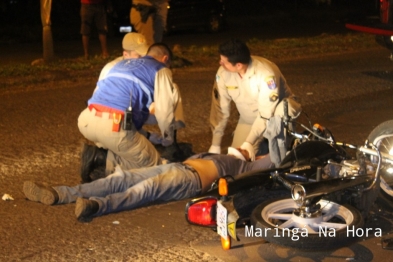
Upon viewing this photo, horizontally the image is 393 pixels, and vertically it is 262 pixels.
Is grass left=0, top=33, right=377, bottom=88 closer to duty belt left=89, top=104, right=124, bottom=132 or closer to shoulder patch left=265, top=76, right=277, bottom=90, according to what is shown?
duty belt left=89, top=104, right=124, bottom=132

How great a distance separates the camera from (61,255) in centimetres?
518

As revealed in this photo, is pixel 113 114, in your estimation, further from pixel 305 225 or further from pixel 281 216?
pixel 305 225

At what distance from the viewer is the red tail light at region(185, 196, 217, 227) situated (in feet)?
15.9

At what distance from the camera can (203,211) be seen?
4.86m

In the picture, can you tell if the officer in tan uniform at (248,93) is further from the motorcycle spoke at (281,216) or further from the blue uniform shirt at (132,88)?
the motorcycle spoke at (281,216)

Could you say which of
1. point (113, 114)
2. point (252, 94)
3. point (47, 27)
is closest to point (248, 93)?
point (252, 94)

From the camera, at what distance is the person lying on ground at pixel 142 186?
5.98 meters

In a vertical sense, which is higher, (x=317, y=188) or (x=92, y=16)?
(x=317, y=188)

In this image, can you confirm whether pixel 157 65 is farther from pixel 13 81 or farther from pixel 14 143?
pixel 13 81

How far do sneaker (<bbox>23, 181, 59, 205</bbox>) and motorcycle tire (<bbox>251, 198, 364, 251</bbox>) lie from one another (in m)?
1.79

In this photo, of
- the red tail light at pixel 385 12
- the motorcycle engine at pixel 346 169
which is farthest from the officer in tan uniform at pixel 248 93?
the red tail light at pixel 385 12

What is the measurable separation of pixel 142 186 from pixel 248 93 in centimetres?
154

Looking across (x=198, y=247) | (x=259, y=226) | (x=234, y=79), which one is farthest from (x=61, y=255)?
(x=234, y=79)

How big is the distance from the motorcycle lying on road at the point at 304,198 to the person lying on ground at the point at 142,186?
871mm
